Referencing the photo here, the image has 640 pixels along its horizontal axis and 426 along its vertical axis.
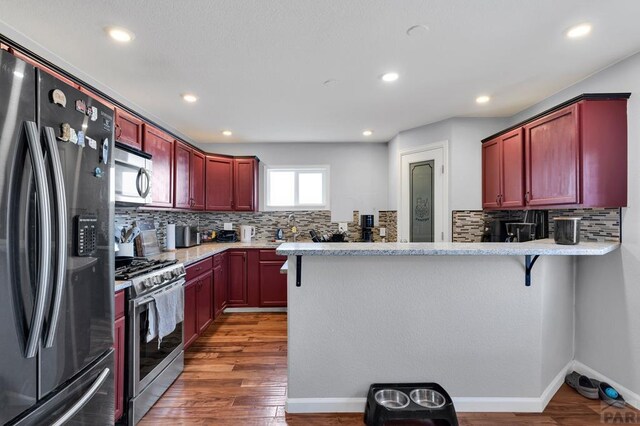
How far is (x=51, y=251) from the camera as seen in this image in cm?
112

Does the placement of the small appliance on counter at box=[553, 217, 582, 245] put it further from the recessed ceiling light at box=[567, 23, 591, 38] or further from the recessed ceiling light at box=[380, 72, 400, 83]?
the recessed ceiling light at box=[380, 72, 400, 83]

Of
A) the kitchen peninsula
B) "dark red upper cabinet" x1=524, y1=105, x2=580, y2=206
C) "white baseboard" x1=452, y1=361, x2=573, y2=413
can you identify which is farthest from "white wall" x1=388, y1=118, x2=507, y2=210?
"white baseboard" x1=452, y1=361, x2=573, y2=413

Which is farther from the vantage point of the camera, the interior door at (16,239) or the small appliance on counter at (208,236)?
the small appliance on counter at (208,236)

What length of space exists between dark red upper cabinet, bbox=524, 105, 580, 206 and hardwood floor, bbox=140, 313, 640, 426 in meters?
1.47

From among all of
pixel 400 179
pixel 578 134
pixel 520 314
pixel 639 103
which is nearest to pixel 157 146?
pixel 400 179

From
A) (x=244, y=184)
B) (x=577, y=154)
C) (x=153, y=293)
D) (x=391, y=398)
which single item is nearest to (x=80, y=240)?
(x=153, y=293)

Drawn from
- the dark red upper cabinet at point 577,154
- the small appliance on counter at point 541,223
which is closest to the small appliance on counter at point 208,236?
the dark red upper cabinet at point 577,154

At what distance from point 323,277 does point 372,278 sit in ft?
1.09

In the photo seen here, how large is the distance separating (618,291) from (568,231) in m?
0.67

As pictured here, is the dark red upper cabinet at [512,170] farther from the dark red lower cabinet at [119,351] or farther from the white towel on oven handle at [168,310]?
the dark red lower cabinet at [119,351]

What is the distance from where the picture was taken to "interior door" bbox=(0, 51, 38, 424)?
0.98m

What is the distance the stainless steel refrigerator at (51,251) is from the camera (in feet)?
3.28

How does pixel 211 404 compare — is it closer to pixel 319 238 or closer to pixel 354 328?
pixel 354 328

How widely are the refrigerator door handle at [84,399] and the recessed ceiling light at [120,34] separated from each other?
2.00m
